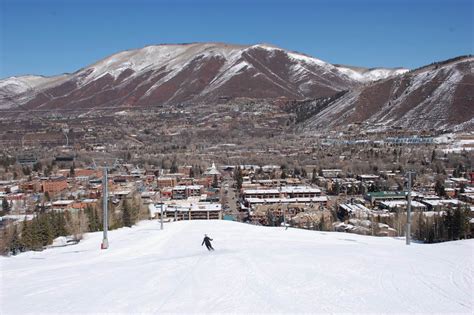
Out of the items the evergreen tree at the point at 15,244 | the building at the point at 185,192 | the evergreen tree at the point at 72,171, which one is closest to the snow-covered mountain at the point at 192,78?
the evergreen tree at the point at 72,171

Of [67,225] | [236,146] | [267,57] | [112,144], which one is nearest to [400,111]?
[236,146]

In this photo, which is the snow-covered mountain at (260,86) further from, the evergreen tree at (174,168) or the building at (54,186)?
the building at (54,186)

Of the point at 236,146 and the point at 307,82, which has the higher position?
the point at 307,82

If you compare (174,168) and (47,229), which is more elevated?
(174,168)

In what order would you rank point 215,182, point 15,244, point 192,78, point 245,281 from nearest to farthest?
point 245,281, point 15,244, point 215,182, point 192,78

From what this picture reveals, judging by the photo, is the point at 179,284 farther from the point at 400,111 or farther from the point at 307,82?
the point at 307,82

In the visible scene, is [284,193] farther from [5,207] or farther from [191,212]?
[5,207]

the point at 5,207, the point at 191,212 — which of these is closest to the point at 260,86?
the point at 191,212
